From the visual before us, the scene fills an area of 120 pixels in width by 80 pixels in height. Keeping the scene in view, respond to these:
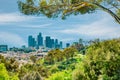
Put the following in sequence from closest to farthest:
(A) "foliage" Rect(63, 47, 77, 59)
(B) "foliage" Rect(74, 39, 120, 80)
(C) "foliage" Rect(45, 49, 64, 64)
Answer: (B) "foliage" Rect(74, 39, 120, 80)
(A) "foliage" Rect(63, 47, 77, 59)
(C) "foliage" Rect(45, 49, 64, 64)

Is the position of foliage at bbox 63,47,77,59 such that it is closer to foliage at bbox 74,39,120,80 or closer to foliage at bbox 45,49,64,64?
foliage at bbox 45,49,64,64

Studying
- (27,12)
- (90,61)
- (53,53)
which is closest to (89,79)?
(90,61)

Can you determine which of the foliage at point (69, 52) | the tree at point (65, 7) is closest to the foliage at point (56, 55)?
the foliage at point (69, 52)

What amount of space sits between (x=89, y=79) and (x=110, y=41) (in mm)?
1681

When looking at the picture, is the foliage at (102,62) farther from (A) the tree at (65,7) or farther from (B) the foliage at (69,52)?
(B) the foliage at (69,52)

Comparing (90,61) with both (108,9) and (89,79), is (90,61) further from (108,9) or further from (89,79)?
(108,9)

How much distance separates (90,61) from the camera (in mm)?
16422

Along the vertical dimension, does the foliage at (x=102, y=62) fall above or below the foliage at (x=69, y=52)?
above

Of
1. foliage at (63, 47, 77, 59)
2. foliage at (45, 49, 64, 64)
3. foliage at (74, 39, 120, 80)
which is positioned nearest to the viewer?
foliage at (74, 39, 120, 80)

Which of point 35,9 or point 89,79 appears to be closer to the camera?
point 89,79

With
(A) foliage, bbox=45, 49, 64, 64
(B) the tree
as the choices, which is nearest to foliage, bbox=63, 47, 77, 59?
(A) foliage, bbox=45, 49, 64, 64

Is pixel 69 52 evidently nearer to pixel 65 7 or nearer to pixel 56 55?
pixel 56 55

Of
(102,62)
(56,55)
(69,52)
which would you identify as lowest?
(56,55)

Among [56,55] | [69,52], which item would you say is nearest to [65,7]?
[69,52]
